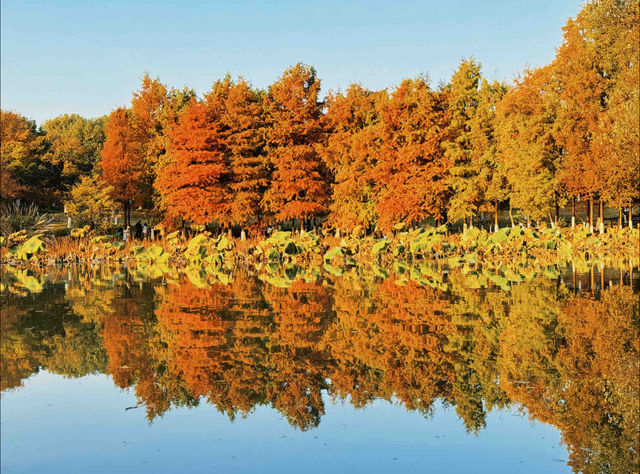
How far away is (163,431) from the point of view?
7.04 metres

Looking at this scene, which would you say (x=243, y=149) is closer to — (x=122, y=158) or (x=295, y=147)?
(x=295, y=147)

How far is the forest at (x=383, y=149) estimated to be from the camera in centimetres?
4544

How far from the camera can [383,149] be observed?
4600 centimetres

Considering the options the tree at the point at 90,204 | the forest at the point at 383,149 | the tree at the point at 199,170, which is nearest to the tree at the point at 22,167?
the forest at the point at 383,149

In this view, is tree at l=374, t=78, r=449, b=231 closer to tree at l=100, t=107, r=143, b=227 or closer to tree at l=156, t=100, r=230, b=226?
tree at l=156, t=100, r=230, b=226

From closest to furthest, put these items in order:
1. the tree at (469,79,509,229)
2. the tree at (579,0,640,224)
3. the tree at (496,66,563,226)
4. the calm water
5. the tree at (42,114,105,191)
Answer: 1. the calm water
2. the tree at (579,0,640,224)
3. the tree at (496,66,563,226)
4. the tree at (469,79,509,229)
5. the tree at (42,114,105,191)

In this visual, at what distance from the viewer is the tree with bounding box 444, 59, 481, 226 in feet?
163

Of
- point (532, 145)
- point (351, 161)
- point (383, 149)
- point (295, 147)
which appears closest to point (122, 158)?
point (295, 147)

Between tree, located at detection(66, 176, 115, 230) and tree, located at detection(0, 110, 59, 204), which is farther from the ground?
tree, located at detection(0, 110, 59, 204)

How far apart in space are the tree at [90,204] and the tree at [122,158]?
1.23 metres

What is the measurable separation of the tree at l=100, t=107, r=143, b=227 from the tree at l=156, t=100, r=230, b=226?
781 cm

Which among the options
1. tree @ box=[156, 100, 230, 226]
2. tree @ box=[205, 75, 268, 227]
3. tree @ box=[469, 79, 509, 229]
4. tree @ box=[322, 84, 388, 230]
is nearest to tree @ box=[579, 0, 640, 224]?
tree @ box=[469, 79, 509, 229]

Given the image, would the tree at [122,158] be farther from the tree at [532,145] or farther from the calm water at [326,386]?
the calm water at [326,386]

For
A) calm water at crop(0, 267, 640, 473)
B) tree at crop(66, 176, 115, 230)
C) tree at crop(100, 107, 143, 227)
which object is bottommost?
calm water at crop(0, 267, 640, 473)
